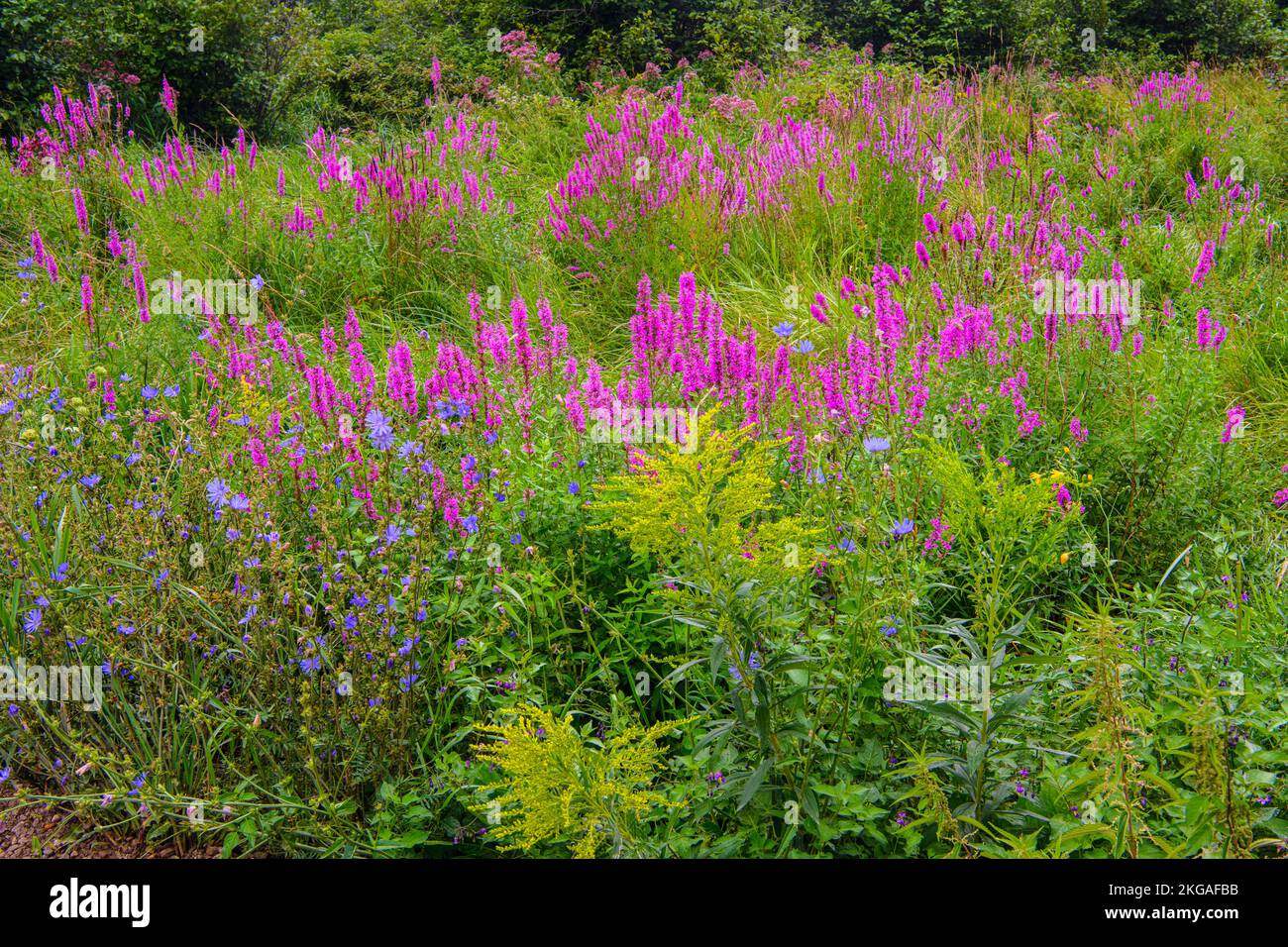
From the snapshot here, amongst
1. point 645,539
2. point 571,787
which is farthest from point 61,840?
point 645,539

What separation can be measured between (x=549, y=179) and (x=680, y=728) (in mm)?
6215

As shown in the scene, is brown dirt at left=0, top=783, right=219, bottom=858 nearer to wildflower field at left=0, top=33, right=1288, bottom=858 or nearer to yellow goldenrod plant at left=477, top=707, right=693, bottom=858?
wildflower field at left=0, top=33, right=1288, bottom=858

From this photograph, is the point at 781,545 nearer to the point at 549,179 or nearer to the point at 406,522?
the point at 406,522

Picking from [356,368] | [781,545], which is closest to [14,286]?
[356,368]

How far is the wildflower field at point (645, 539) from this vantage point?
185 centimetres

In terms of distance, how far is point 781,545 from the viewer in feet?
5.89

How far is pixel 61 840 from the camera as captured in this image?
227 centimetres

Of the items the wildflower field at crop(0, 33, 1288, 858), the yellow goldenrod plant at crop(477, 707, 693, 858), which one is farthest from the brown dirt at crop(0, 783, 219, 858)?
the yellow goldenrod plant at crop(477, 707, 693, 858)

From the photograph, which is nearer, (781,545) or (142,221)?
(781,545)

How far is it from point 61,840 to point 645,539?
1600 mm

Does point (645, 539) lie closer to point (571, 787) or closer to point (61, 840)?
point (571, 787)

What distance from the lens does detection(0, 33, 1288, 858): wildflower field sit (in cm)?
185

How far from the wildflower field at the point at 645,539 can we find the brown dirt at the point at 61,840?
5 cm

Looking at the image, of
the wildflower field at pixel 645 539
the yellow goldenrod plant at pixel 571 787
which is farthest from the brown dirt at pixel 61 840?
the yellow goldenrod plant at pixel 571 787
